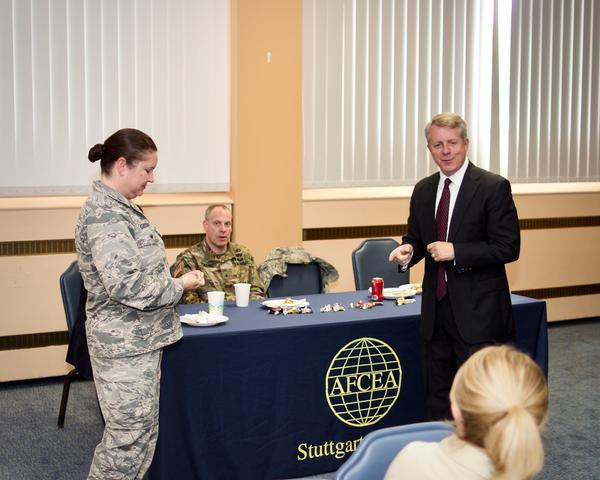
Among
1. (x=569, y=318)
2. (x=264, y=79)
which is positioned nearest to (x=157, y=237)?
(x=264, y=79)

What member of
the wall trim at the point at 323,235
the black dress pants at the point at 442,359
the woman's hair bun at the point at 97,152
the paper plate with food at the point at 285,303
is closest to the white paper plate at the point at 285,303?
the paper plate with food at the point at 285,303

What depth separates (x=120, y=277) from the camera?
284 centimetres

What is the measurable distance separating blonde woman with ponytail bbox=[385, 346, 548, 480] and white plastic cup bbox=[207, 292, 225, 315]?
2.23 meters

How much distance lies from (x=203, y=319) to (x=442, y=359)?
3.52ft

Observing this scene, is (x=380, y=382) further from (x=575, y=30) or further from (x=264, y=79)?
(x=575, y=30)

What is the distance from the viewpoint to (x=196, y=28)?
576 centimetres

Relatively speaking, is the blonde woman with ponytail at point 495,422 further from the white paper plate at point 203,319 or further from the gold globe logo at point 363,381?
the gold globe logo at point 363,381

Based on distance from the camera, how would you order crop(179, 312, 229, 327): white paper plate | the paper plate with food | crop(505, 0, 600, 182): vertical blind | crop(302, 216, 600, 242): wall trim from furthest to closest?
crop(505, 0, 600, 182): vertical blind, crop(302, 216, 600, 242): wall trim, the paper plate with food, crop(179, 312, 229, 327): white paper plate

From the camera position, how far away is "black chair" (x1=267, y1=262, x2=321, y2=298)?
15.7 ft

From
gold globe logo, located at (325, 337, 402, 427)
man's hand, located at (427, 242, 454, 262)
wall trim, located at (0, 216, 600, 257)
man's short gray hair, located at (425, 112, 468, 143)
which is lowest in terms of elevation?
gold globe logo, located at (325, 337, 402, 427)

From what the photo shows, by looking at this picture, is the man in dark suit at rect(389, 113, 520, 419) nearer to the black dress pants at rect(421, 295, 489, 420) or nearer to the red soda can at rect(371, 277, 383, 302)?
the black dress pants at rect(421, 295, 489, 420)

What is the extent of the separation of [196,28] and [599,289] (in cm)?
438

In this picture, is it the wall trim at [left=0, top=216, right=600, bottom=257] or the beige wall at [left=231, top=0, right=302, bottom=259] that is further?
the beige wall at [left=231, top=0, right=302, bottom=259]

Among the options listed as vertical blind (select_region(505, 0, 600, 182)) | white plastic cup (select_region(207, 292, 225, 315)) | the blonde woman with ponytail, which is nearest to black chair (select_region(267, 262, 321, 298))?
white plastic cup (select_region(207, 292, 225, 315))
